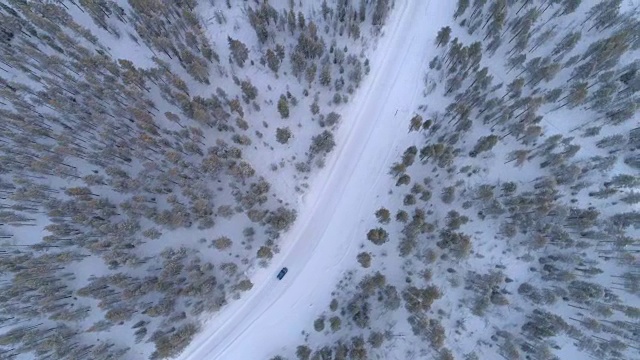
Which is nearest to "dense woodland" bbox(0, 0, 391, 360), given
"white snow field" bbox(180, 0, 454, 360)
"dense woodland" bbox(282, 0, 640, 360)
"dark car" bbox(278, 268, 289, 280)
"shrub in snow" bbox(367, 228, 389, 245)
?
"white snow field" bbox(180, 0, 454, 360)

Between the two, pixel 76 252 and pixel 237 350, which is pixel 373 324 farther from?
pixel 76 252

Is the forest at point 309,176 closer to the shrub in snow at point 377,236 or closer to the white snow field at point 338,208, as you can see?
the shrub in snow at point 377,236

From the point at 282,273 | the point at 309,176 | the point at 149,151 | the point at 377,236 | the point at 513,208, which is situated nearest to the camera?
the point at 377,236

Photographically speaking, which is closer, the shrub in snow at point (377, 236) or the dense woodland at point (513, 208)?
the shrub in snow at point (377, 236)

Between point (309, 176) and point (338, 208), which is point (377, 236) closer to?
point (338, 208)

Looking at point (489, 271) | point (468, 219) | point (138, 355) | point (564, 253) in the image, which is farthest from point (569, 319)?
point (138, 355)

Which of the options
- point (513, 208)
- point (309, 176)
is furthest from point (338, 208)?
point (513, 208)

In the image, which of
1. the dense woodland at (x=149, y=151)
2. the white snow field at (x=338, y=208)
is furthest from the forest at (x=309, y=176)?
the white snow field at (x=338, y=208)
